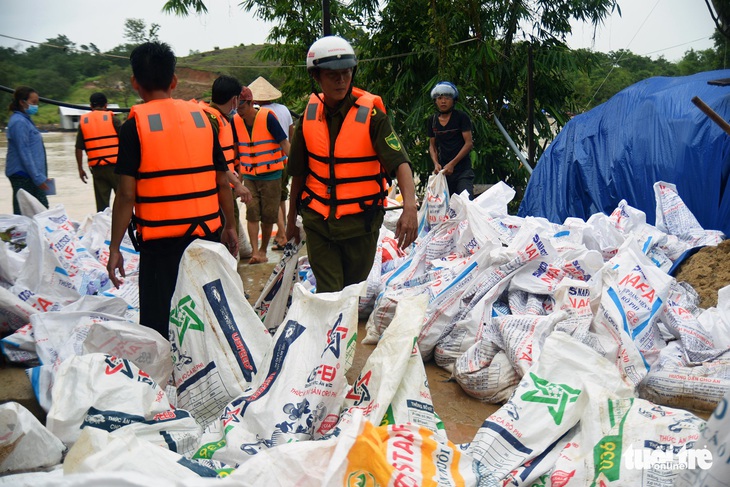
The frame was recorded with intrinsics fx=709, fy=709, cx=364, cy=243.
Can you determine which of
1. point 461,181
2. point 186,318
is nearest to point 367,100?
point 186,318

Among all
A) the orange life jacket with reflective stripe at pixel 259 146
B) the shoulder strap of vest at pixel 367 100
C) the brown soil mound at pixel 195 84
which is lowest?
the orange life jacket with reflective stripe at pixel 259 146

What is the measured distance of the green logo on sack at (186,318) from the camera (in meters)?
2.82

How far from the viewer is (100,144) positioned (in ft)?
21.7

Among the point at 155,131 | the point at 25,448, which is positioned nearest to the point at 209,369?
the point at 25,448

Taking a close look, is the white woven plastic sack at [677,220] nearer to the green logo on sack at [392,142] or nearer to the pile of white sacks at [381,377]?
the pile of white sacks at [381,377]

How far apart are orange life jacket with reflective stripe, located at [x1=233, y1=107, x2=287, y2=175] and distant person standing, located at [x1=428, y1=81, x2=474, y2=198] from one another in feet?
5.15

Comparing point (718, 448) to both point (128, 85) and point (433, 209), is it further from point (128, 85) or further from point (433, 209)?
point (128, 85)

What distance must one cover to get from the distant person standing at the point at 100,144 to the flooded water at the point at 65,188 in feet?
2.24

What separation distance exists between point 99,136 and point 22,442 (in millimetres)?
4966

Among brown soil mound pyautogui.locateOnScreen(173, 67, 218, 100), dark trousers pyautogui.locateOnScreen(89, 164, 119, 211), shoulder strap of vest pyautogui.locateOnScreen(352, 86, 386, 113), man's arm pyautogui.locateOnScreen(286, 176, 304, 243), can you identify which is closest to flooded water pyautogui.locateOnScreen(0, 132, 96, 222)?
dark trousers pyautogui.locateOnScreen(89, 164, 119, 211)

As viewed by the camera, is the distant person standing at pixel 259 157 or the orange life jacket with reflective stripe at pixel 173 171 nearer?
the orange life jacket with reflective stripe at pixel 173 171

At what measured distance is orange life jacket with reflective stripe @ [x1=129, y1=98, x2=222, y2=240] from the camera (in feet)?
9.93

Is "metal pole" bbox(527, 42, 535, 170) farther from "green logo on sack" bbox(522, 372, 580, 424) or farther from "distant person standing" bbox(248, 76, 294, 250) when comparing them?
"green logo on sack" bbox(522, 372, 580, 424)

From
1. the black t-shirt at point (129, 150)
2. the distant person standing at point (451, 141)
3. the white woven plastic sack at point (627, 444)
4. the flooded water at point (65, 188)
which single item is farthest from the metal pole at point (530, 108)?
the white woven plastic sack at point (627, 444)
